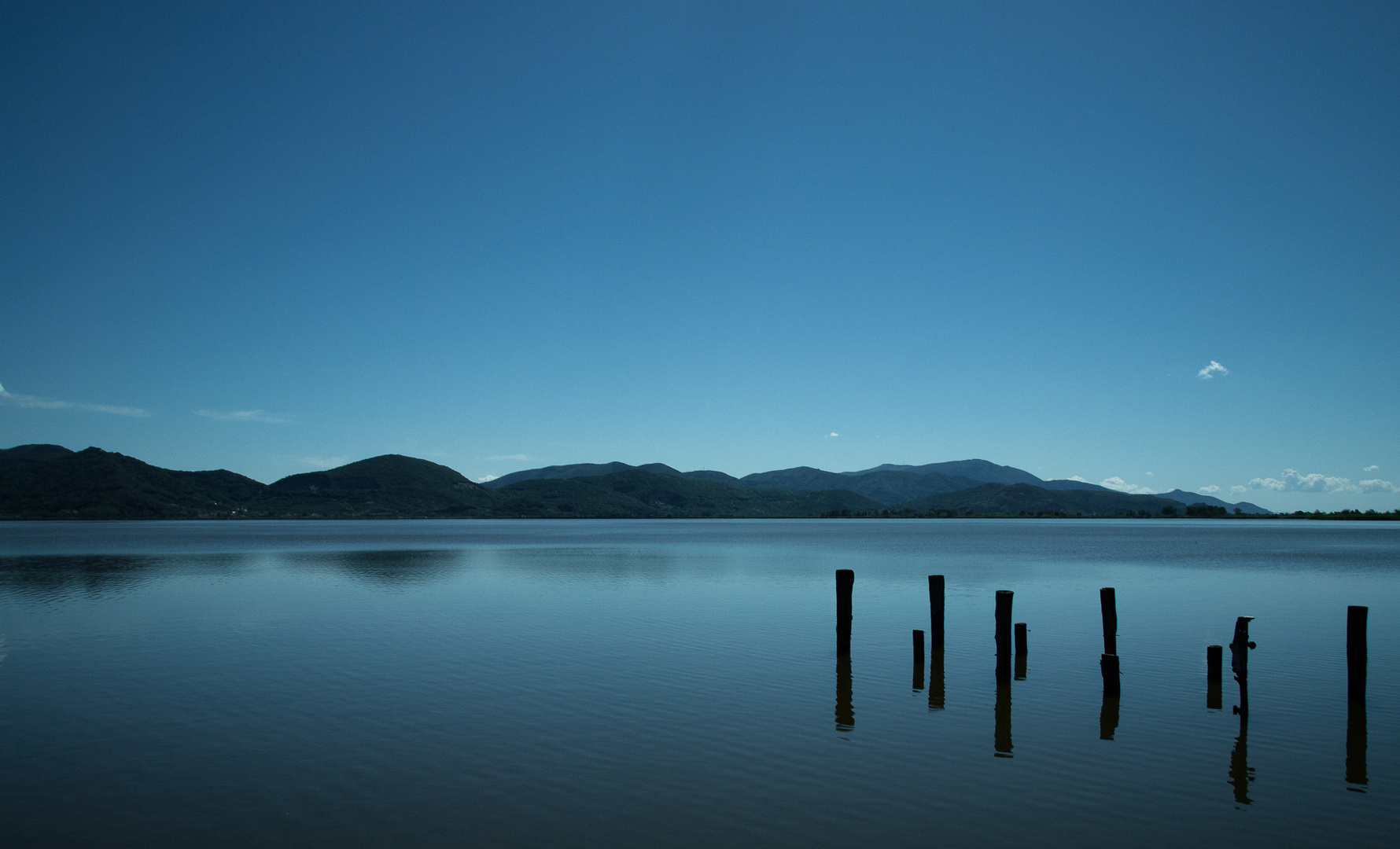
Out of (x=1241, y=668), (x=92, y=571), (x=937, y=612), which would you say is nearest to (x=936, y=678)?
(x=937, y=612)

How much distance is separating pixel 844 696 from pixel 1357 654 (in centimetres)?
968

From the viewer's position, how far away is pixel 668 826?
32.6 ft

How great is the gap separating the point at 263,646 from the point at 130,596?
17.1 meters

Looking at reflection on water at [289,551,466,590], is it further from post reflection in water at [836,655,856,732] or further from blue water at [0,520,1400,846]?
post reflection in water at [836,655,856,732]

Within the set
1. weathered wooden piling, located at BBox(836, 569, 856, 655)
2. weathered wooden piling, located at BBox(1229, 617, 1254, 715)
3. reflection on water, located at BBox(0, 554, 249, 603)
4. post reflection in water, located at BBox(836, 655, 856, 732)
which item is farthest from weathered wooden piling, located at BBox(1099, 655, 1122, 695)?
reflection on water, located at BBox(0, 554, 249, 603)

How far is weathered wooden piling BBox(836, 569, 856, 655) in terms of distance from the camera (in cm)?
2112

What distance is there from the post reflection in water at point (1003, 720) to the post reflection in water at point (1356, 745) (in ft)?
14.6

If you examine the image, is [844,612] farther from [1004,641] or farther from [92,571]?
[92,571]

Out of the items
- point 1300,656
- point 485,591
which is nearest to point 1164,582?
point 1300,656

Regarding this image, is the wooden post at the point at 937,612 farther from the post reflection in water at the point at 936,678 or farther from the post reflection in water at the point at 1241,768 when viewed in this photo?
the post reflection in water at the point at 1241,768

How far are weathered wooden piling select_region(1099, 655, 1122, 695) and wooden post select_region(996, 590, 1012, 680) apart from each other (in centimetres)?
184

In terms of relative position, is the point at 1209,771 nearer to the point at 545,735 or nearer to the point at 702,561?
the point at 545,735

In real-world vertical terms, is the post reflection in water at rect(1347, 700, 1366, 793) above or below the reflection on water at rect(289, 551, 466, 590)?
above

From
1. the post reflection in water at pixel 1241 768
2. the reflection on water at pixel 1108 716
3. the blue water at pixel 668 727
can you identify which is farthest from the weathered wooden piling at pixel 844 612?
the post reflection in water at pixel 1241 768
